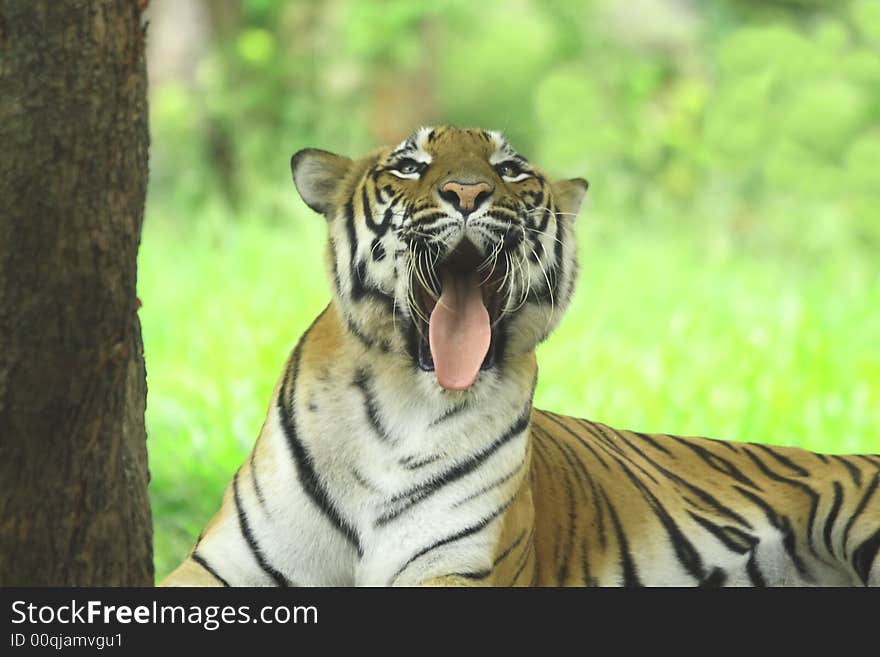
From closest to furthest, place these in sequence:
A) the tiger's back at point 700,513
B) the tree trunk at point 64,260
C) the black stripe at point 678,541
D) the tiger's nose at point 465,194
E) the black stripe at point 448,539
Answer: the tree trunk at point 64,260 → the tiger's nose at point 465,194 → the black stripe at point 448,539 → the tiger's back at point 700,513 → the black stripe at point 678,541

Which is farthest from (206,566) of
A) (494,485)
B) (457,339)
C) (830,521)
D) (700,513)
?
(830,521)

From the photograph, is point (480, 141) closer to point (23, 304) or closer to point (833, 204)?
point (23, 304)

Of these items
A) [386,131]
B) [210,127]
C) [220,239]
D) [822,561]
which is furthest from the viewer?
[386,131]

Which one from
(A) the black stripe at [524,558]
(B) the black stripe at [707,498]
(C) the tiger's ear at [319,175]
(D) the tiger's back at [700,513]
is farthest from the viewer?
(B) the black stripe at [707,498]

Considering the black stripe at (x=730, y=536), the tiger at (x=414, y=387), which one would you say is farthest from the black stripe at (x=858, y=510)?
the tiger at (x=414, y=387)

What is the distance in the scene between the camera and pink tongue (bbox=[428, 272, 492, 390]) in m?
3.16

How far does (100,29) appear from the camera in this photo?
2857 millimetres

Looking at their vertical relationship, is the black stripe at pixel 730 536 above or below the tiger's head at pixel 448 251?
below

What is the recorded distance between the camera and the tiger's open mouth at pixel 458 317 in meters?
3.16

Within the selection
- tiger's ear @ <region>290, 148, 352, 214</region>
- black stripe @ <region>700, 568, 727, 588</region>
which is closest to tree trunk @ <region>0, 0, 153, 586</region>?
Result: tiger's ear @ <region>290, 148, 352, 214</region>

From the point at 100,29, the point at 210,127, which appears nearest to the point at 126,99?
the point at 100,29

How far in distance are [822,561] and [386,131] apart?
8044 mm

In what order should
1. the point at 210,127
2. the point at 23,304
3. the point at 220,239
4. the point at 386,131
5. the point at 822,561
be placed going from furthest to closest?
the point at 386,131
the point at 210,127
the point at 220,239
the point at 822,561
the point at 23,304

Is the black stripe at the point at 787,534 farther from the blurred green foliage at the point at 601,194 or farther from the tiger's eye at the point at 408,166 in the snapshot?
the blurred green foliage at the point at 601,194
